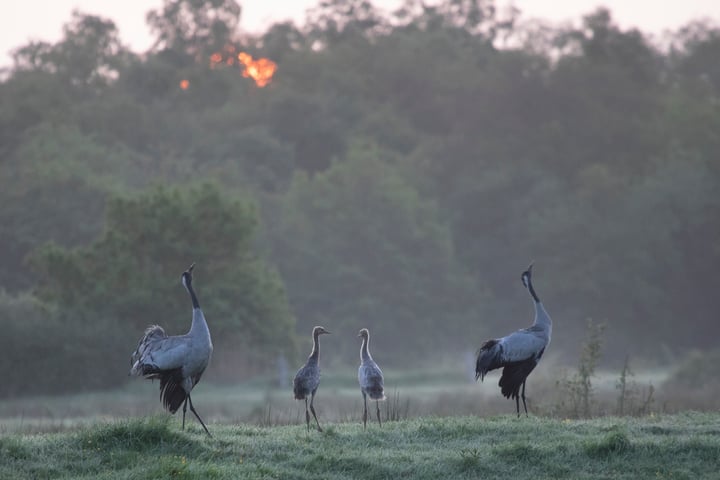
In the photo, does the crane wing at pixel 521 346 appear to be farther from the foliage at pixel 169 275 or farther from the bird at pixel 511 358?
the foliage at pixel 169 275

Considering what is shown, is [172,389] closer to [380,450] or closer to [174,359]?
[174,359]

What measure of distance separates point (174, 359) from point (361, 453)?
2773 millimetres

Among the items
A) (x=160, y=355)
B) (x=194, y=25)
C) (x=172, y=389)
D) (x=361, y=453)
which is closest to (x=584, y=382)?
(x=361, y=453)

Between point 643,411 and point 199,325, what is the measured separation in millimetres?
7185

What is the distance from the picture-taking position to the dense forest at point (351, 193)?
43.8 m

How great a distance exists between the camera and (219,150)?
229ft

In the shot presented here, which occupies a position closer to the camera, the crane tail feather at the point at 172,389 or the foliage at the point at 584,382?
the crane tail feather at the point at 172,389

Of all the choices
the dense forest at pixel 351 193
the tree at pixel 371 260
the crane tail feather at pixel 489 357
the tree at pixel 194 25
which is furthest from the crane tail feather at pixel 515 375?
the tree at pixel 194 25

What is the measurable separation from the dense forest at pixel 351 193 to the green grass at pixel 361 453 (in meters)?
25.9

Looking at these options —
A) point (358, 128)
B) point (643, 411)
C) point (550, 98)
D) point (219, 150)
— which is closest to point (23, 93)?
point (219, 150)

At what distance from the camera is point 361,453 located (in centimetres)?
1398

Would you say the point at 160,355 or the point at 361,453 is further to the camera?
the point at 160,355

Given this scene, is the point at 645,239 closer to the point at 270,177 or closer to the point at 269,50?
the point at 270,177

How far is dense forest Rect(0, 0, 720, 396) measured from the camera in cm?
4378
